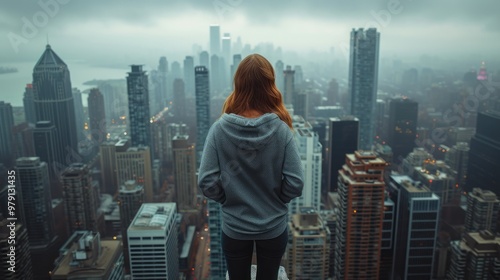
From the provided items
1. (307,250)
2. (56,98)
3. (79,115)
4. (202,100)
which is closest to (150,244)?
(307,250)

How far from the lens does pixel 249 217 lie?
889mm

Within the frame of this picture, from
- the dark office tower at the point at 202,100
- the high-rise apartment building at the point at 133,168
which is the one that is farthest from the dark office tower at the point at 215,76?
the high-rise apartment building at the point at 133,168

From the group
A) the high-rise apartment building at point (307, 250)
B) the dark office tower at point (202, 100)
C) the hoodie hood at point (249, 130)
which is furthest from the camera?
the dark office tower at point (202, 100)

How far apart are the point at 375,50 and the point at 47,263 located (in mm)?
12240

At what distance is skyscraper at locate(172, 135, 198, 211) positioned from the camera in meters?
10.3

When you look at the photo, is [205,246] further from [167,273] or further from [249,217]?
[249,217]

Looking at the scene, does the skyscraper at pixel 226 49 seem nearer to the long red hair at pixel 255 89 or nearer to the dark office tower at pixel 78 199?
the dark office tower at pixel 78 199

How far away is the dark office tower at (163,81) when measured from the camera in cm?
1393

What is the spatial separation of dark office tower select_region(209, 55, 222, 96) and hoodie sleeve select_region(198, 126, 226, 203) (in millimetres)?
11667

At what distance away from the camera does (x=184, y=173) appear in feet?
34.6

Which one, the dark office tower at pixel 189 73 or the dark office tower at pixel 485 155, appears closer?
the dark office tower at pixel 485 155

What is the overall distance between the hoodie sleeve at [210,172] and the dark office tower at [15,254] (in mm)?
4279

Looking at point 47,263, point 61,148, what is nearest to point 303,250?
A: point 47,263

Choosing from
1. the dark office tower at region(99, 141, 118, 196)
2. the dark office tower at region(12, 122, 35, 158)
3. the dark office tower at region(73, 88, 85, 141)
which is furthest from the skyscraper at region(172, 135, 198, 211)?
the dark office tower at region(12, 122, 35, 158)
